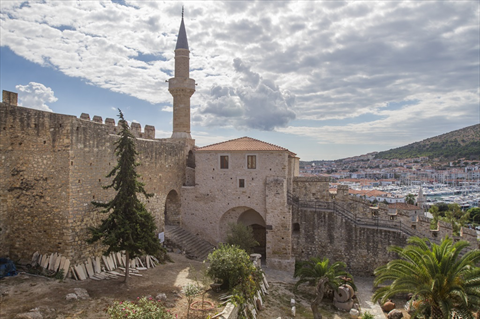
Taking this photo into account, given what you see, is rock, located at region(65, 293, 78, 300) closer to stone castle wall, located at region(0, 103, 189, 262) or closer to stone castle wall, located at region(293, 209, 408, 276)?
stone castle wall, located at region(0, 103, 189, 262)

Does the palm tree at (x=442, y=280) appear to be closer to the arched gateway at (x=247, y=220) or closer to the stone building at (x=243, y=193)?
the stone building at (x=243, y=193)

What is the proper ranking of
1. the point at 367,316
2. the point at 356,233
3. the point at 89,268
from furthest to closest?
the point at 356,233, the point at 367,316, the point at 89,268

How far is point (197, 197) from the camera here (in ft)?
71.3

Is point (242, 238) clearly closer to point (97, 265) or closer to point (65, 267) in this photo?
point (97, 265)

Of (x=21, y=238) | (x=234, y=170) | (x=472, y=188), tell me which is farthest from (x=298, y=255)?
(x=472, y=188)

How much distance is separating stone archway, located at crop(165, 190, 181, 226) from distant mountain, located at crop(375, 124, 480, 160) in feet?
391

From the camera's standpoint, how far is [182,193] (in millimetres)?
22062

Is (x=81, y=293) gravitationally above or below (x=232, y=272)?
below

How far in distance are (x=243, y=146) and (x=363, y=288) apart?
Result: 11065 millimetres

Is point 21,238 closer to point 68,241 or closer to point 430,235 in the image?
point 68,241

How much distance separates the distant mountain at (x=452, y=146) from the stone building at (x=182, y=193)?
372 feet

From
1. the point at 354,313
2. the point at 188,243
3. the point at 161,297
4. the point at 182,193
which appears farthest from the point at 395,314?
the point at 182,193

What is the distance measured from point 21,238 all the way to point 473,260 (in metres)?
16.6

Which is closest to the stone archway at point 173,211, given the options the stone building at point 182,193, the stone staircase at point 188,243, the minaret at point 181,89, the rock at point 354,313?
the stone building at point 182,193
